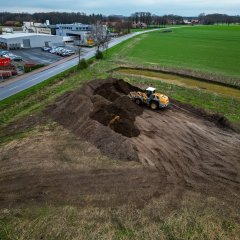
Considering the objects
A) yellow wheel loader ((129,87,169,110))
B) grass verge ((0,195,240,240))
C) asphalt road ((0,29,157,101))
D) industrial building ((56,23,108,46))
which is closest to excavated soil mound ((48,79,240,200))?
yellow wheel loader ((129,87,169,110))

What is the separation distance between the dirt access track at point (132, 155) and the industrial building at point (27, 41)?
6277cm

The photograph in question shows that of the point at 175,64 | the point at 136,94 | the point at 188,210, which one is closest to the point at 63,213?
the point at 188,210

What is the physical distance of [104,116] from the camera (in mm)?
25531

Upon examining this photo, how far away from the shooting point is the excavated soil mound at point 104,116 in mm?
22094

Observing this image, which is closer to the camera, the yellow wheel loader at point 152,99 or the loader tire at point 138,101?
the yellow wheel loader at point 152,99

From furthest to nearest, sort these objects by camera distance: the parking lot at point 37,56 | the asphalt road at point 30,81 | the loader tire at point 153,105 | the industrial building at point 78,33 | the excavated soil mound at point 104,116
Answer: the industrial building at point 78,33
the parking lot at point 37,56
the asphalt road at point 30,81
the loader tire at point 153,105
the excavated soil mound at point 104,116

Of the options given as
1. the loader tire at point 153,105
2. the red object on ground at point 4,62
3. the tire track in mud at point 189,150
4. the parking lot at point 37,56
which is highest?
the loader tire at point 153,105

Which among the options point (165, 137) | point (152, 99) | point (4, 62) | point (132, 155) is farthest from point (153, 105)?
point (4, 62)

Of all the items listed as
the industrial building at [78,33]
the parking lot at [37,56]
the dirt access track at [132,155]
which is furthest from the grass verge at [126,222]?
the industrial building at [78,33]

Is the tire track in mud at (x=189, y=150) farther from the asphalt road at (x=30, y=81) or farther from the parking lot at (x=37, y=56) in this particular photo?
the parking lot at (x=37, y=56)

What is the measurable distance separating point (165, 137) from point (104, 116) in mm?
5975

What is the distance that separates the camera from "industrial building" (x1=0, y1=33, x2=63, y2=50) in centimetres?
8276

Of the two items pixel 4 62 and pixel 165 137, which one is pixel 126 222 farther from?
pixel 4 62

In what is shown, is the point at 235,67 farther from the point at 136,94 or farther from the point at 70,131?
the point at 70,131
